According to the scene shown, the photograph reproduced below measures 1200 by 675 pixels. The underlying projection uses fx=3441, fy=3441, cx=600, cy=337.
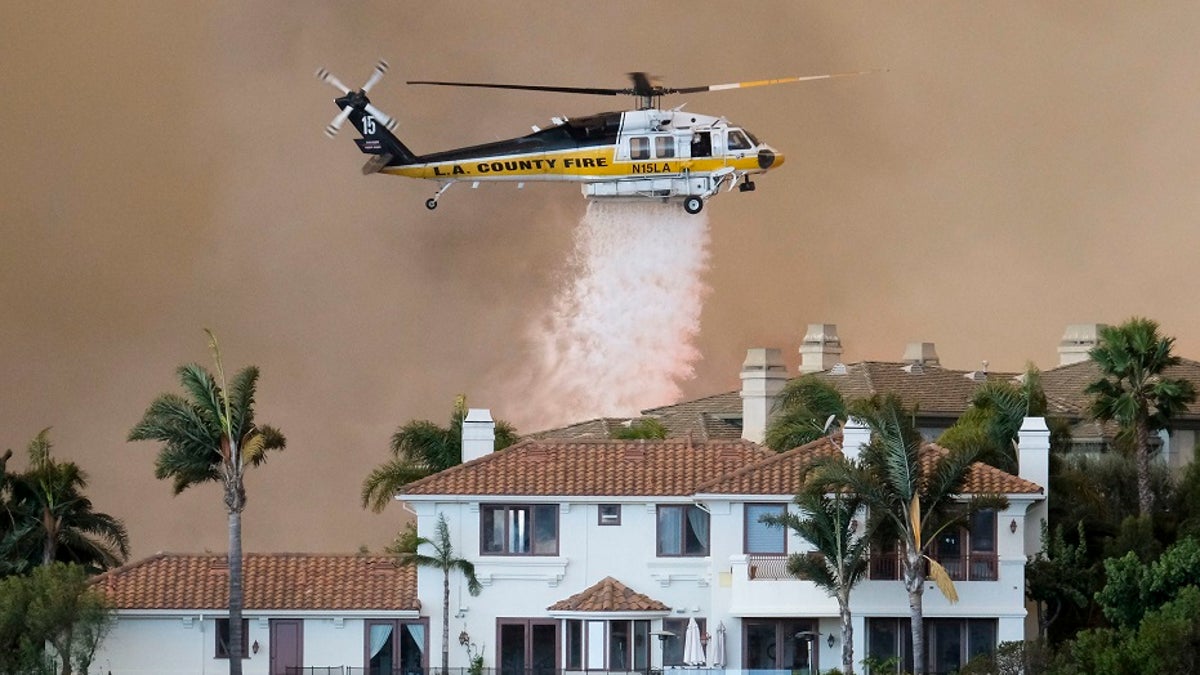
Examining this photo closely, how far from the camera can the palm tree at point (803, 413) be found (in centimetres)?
9169

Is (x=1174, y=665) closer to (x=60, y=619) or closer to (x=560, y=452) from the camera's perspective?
(x=560, y=452)

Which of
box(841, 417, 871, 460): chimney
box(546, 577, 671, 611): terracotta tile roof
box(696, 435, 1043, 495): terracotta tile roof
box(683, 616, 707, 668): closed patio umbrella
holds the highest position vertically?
box(841, 417, 871, 460): chimney

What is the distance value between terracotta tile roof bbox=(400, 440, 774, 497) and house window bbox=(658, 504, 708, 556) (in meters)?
0.60

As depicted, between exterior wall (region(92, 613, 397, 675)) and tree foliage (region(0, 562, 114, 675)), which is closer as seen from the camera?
tree foliage (region(0, 562, 114, 675))

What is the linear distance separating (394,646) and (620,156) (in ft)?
61.4

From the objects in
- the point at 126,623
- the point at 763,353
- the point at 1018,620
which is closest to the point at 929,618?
the point at 1018,620

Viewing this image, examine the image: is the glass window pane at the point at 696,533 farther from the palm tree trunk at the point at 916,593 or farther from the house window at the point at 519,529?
the palm tree trunk at the point at 916,593

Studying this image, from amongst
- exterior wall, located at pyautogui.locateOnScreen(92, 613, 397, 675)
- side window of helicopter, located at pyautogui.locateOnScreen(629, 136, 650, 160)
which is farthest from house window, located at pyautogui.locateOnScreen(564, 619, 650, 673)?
side window of helicopter, located at pyautogui.locateOnScreen(629, 136, 650, 160)

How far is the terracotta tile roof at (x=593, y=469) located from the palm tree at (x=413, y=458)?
748 cm

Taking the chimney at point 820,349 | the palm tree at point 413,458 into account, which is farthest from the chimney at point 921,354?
the palm tree at point 413,458

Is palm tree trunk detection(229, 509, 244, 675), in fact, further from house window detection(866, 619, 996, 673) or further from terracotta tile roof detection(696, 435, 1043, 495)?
house window detection(866, 619, 996, 673)

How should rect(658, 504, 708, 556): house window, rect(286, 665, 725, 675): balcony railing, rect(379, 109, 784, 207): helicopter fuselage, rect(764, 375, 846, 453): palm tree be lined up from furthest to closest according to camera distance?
rect(379, 109, 784, 207): helicopter fuselage, rect(764, 375, 846, 453): palm tree, rect(658, 504, 708, 556): house window, rect(286, 665, 725, 675): balcony railing

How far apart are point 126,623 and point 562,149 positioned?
20.7 m

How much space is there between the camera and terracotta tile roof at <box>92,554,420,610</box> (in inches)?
3287
